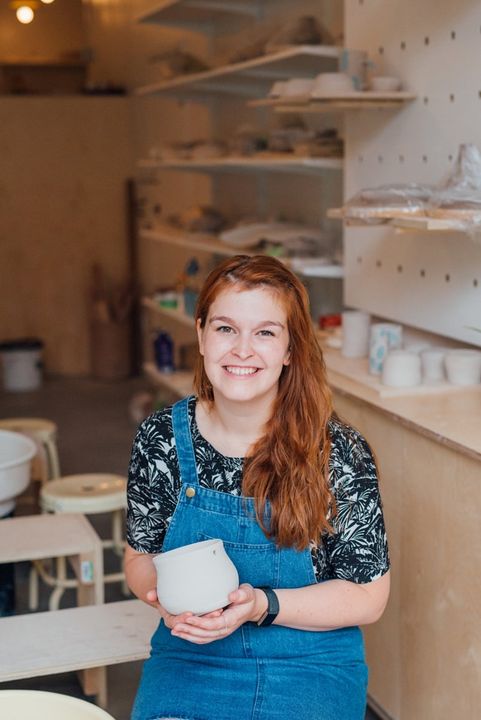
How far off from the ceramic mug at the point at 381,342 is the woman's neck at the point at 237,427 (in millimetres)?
1012

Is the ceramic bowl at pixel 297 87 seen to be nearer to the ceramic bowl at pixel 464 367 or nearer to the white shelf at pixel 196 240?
the white shelf at pixel 196 240

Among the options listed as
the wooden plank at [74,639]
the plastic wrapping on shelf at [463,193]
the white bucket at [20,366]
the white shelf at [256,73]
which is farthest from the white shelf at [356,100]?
the white bucket at [20,366]

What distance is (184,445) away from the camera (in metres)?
1.95

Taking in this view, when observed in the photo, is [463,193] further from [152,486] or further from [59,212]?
[59,212]

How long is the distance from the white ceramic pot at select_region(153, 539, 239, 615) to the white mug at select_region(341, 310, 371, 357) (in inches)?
64.3

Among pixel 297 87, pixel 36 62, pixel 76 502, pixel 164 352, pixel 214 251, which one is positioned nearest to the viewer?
pixel 297 87

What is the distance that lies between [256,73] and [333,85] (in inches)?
44.0

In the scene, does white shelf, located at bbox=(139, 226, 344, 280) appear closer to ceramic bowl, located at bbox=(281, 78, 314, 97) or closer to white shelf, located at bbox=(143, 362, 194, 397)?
white shelf, located at bbox=(143, 362, 194, 397)

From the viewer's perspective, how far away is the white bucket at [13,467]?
2867 millimetres

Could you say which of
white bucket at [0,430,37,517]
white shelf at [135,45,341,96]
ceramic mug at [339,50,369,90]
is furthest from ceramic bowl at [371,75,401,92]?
white bucket at [0,430,37,517]

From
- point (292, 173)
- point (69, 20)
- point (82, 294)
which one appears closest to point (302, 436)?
point (292, 173)

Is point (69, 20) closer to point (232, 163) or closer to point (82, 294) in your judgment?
point (82, 294)

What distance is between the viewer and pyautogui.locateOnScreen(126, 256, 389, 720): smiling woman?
5.92ft

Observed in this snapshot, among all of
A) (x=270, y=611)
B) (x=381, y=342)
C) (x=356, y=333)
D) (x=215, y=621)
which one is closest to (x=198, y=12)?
(x=356, y=333)
